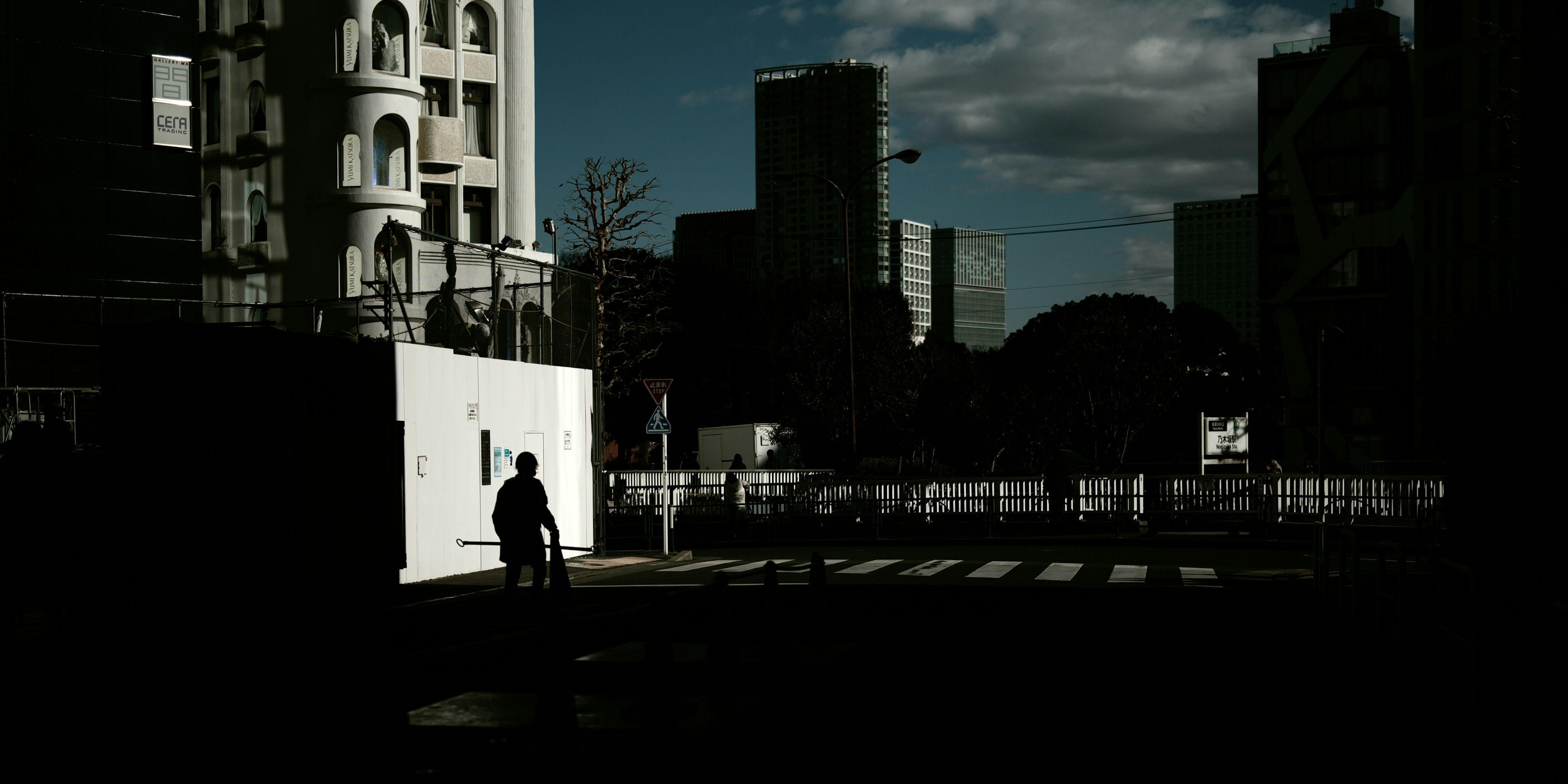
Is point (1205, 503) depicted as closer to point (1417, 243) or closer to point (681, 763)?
point (681, 763)

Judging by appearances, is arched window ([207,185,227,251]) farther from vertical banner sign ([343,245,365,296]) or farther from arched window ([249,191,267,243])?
vertical banner sign ([343,245,365,296])

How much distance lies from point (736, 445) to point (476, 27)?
18.9m

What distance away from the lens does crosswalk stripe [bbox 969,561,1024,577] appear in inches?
840

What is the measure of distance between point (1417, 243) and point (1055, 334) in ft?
72.2

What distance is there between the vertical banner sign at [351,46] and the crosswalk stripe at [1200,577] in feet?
96.1

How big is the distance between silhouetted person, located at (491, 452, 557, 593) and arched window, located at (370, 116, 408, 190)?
28.7 metres

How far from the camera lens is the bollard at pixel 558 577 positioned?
15531mm

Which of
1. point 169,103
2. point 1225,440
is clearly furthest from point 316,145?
point 1225,440

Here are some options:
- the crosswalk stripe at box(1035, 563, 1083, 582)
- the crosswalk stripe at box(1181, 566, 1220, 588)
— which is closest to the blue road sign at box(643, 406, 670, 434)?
the crosswalk stripe at box(1035, 563, 1083, 582)

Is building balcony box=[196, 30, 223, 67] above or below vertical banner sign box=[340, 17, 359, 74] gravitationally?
above

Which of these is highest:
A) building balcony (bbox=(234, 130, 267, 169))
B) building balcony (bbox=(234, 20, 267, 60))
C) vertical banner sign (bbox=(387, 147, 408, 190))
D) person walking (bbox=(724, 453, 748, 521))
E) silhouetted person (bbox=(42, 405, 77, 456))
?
building balcony (bbox=(234, 20, 267, 60))

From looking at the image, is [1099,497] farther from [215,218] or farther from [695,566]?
[215,218]

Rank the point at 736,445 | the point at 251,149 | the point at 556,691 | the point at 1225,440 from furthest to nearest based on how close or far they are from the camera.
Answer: the point at 736,445 → the point at 251,149 → the point at 1225,440 → the point at 556,691

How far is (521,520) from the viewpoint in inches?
594
